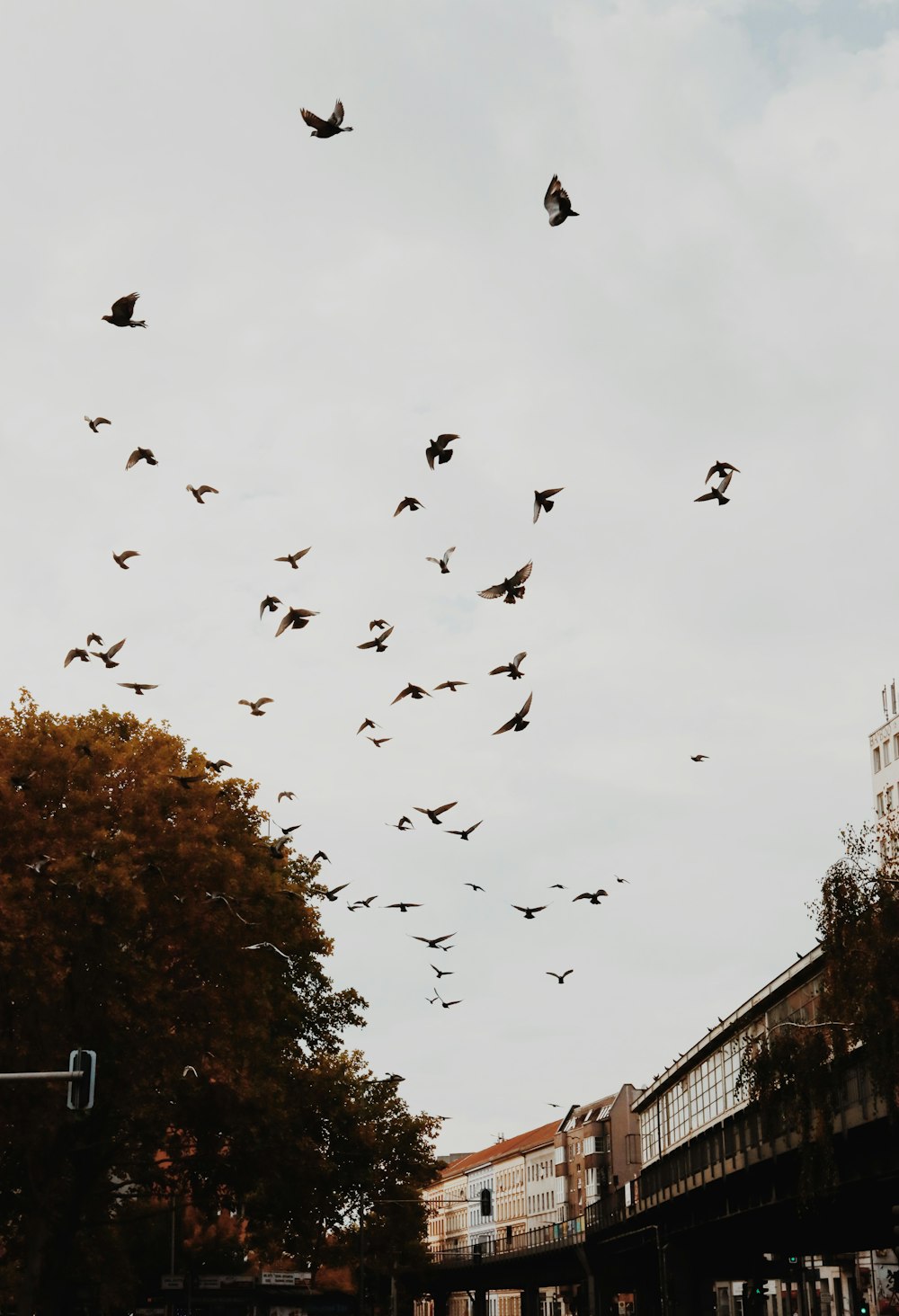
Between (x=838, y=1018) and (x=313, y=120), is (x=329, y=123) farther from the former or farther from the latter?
(x=838, y=1018)

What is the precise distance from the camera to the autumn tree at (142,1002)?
1569 inches

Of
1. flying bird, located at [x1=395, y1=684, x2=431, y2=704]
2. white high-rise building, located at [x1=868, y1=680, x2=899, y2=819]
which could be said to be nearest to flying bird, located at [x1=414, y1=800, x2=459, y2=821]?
flying bird, located at [x1=395, y1=684, x2=431, y2=704]

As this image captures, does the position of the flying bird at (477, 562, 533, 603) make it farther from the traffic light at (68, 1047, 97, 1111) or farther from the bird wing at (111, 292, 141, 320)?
the traffic light at (68, 1047, 97, 1111)

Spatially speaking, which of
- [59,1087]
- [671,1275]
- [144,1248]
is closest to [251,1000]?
[59,1087]

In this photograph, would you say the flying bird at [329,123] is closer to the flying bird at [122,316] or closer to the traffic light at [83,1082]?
the flying bird at [122,316]

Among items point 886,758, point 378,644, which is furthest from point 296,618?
point 886,758

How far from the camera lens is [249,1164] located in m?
44.0

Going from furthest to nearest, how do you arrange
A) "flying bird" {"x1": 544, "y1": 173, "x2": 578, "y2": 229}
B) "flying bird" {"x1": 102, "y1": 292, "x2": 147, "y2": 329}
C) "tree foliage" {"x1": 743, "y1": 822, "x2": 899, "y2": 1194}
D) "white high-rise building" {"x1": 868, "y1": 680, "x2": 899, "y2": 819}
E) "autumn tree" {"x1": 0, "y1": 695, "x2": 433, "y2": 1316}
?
"white high-rise building" {"x1": 868, "y1": 680, "x2": 899, "y2": 819} → "autumn tree" {"x1": 0, "y1": 695, "x2": 433, "y2": 1316} → "tree foliage" {"x1": 743, "y1": 822, "x2": 899, "y2": 1194} → "flying bird" {"x1": 102, "y1": 292, "x2": 147, "y2": 329} → "flying bird" {"x1": 544, "y1": 173, "x2": 578, "y2": 229}

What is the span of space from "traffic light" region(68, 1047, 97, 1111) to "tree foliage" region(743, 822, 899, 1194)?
1545cm

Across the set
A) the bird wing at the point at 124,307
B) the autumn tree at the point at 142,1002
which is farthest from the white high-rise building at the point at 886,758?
the bird wing at the point at 124,307

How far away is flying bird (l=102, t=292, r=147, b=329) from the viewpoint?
18.8m

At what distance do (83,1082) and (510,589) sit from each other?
10654 millimetres

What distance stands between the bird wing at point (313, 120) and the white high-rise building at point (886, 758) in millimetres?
109930

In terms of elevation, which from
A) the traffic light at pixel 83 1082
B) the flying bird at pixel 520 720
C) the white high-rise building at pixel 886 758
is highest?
the white high-rise building at pixel 886 758
